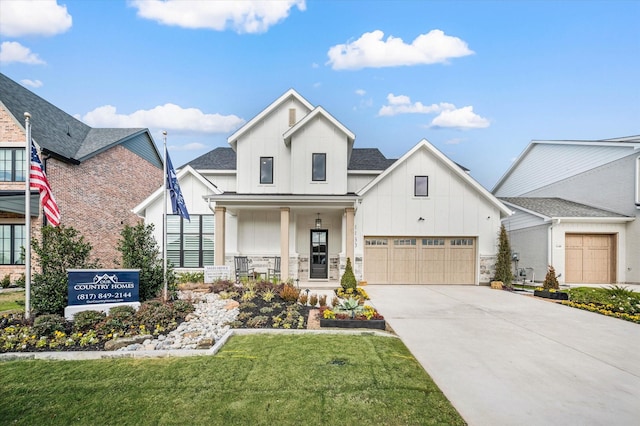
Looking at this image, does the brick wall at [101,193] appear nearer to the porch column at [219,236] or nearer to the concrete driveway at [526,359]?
the porch column at [219,236]

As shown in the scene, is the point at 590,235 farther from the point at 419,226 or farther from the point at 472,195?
the point at 419,226

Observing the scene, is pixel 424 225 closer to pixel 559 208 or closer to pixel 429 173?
pixel 429 173

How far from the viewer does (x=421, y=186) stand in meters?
14.1

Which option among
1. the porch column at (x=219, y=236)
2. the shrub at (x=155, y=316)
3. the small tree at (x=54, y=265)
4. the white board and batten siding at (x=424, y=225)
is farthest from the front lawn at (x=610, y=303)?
the small tree at (x=54, y=265)

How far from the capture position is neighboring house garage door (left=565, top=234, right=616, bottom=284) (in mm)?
14680

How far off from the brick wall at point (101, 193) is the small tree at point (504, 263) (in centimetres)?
1729

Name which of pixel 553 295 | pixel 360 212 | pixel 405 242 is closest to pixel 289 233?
pixel 360 212

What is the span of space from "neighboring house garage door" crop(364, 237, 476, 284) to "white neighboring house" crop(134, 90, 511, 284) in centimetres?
4

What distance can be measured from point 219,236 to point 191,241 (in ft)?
6.50

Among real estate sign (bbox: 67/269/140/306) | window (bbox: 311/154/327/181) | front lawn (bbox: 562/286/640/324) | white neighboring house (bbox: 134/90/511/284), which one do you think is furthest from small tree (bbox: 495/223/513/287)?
real estate sign (bbox: 67/269/140/306)

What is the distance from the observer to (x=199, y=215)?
14.1 m

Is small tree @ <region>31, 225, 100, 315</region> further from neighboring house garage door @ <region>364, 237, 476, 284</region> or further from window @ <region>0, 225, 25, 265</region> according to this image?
neighboring house garage door @ <region>364, 237, 476, 284</region>

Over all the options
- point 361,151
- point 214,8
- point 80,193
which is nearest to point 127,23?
point 214,8

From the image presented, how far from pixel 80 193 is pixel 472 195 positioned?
1904cm
